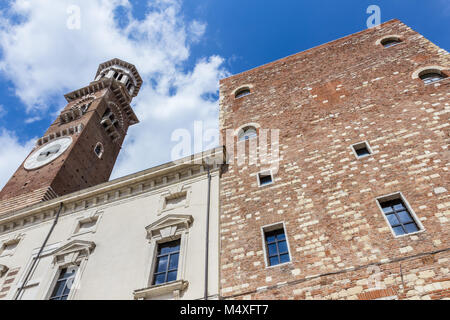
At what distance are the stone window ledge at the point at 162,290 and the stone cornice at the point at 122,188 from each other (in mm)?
4787

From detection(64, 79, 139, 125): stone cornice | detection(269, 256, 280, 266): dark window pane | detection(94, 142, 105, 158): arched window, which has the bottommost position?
detection(269, 256, 280, 266): dark window pane

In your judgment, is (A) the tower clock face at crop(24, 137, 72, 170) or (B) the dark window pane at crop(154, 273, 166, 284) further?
(A) the tower clock face at crop(24, 137, 72, 170)

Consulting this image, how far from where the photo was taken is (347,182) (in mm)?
10781

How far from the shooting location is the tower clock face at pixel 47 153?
23.8 meters

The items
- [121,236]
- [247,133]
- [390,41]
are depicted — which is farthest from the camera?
[390,41]

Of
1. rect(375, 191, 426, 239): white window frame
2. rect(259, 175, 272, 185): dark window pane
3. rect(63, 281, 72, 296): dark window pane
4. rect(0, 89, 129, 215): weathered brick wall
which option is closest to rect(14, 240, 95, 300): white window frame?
rect(63, 281, 72, 296): dark window pane

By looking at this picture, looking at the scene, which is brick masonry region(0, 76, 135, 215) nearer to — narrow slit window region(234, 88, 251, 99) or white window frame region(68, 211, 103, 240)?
white window frame region(68, 211, 103, 240)

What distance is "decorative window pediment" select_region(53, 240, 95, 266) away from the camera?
12430 millimetres

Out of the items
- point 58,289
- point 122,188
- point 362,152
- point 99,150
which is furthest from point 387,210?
point 99,150

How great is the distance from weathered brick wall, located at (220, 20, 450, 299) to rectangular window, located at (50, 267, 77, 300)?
564 cm

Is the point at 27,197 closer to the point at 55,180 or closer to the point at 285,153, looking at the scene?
the point at 55,180

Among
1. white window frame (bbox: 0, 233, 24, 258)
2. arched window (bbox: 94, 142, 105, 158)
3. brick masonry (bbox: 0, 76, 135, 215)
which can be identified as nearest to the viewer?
white window frame (bbox: 0, 233, 24, 258)

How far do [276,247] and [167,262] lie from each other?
3.60 metres

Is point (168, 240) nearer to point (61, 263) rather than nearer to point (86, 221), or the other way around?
point (61, 263)
